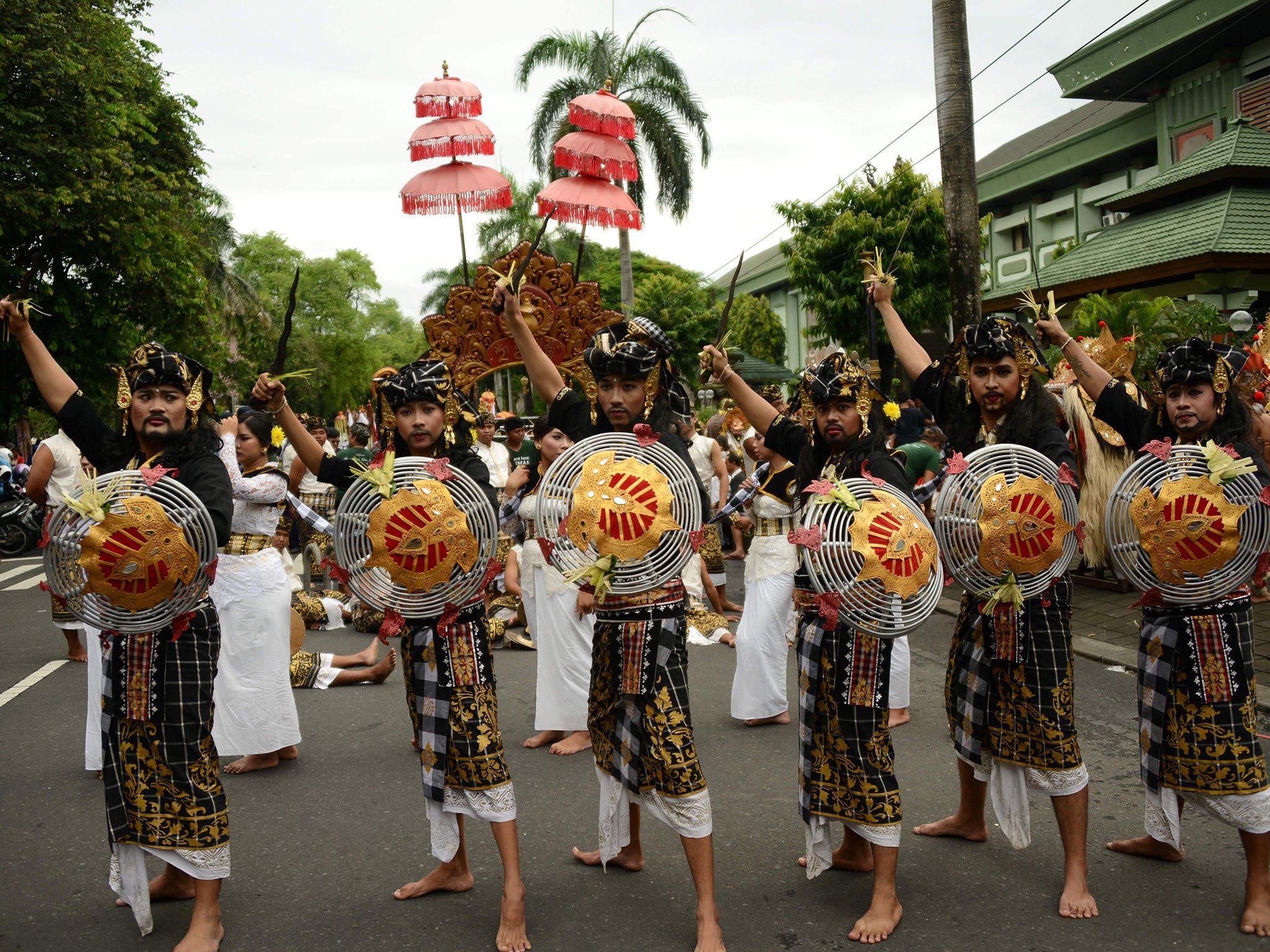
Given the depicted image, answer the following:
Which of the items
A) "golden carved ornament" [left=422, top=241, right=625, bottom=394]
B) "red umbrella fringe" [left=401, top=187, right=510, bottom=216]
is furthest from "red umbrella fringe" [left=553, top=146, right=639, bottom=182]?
"golden carved ornament" [left=422, top=241, right=625, bottom=394]

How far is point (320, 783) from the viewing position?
5270 mm

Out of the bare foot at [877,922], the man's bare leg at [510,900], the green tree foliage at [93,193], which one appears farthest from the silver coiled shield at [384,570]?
the green tree foliage at [93,193]

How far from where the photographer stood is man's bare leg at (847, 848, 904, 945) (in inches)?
135

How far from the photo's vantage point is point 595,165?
23.1ft

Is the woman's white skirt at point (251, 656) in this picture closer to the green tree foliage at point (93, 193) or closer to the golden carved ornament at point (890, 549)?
the golden carved ornament at point (890, 549)

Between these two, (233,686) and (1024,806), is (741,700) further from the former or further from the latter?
(233,686)

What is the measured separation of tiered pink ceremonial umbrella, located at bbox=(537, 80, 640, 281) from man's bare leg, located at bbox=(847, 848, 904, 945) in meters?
4.55

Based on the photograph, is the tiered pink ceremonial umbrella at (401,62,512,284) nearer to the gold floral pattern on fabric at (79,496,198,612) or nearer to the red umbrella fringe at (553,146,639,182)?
the red umbrella fringe at (553,146,639,182)

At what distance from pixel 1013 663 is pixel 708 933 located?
146 centimetres

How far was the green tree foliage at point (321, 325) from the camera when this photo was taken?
152 ft

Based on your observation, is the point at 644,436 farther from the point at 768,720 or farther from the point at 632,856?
the point at 768,720

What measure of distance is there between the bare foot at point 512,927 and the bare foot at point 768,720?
278 cm

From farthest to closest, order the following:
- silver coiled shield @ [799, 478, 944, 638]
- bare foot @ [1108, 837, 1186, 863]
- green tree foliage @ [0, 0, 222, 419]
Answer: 1. green tree foliage @ [0, 0, 222, 419]
2. bare foot @ [1108, 837, 1186, 863]
3. silver coiled shield @ [799, 478, 944, 638]

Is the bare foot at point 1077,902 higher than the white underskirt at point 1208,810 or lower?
lower
